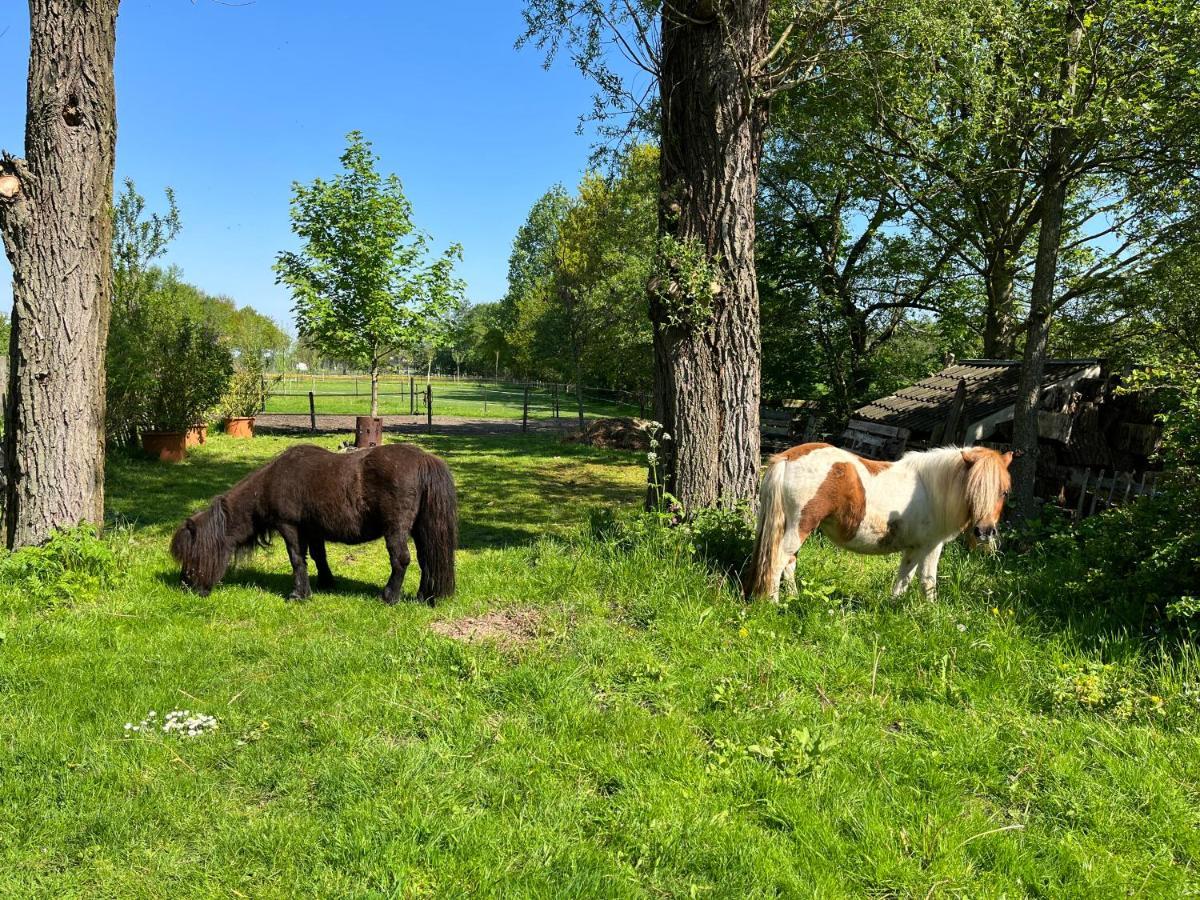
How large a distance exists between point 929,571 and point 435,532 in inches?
155

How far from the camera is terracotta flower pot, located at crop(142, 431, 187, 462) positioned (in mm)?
14891

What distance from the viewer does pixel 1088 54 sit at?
8.59 meters

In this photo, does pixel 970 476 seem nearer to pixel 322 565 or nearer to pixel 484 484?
pixel 322 565

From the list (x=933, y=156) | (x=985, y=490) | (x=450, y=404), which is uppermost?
(x=933, y=156)

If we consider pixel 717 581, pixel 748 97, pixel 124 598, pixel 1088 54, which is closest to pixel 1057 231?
pixel 1088 54

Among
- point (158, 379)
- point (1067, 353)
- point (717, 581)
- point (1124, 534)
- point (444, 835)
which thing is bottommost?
point (444, 835)

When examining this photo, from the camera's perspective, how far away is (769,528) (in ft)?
16.2

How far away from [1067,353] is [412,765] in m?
18.4

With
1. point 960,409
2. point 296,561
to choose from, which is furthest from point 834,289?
point 296,561

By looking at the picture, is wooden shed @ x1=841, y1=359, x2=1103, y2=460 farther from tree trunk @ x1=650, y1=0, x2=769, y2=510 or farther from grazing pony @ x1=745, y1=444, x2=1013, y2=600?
grazing pony @ x1=745, y1=444, x2=1013, y2=600

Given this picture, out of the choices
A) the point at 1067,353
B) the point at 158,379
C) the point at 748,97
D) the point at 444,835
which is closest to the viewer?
the point at 444,835

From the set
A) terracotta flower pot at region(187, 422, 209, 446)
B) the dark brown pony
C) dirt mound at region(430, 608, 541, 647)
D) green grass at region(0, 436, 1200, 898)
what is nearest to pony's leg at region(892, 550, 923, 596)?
green grass at region(0, 436, 1200, 898)

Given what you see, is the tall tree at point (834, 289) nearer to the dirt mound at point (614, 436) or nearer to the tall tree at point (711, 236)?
the dirt mound at point (614, 436)

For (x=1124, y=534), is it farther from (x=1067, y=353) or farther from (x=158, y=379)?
(x=158, y=379)
